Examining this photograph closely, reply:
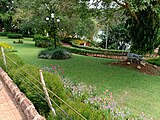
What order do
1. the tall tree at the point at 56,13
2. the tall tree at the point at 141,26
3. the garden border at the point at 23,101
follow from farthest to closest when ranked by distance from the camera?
1. the tall tree at the point at 141,26
2. the tall tree at the point at 56,13
3. the garden border at the point at 23,101

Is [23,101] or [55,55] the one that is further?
[55,55]

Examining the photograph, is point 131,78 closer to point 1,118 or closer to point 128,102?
point 128,102

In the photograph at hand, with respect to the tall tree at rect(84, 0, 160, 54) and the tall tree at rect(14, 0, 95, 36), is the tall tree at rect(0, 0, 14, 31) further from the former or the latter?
the tall tree at rect(84, 0, 160, 54)

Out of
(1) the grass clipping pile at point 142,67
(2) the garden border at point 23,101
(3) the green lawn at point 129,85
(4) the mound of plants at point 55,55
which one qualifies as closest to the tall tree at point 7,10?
(4) the mound of plants at point 55,55

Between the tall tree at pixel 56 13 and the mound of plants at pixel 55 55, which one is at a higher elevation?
the tall tree at pixel 56 13

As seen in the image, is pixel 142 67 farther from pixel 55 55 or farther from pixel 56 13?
pixel 56 13

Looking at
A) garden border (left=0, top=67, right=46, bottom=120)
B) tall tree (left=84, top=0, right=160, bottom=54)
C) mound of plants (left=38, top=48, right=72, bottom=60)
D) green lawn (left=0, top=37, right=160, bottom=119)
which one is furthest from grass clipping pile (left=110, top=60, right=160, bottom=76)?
garden border (left=0, top=67, right=46, bottom=120)

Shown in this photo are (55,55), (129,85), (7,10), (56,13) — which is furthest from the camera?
(7,10)

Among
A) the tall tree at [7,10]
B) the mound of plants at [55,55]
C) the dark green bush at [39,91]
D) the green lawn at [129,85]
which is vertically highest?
the tall tree at [7,10]

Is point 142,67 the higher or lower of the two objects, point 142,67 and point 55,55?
the lower

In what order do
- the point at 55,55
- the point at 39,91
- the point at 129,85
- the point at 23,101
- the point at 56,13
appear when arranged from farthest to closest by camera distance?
the point at 56,13
the point at 55,55
the point at 129,85
the point at 23,101
the point at 39,91

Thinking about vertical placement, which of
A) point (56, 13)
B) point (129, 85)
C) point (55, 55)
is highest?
point (56, 13)

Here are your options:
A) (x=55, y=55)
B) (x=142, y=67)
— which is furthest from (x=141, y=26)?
(x=55, y=55)

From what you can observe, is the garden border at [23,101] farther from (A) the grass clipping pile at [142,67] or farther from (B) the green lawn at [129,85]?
(A) the grass clipping pile at [142,67]
